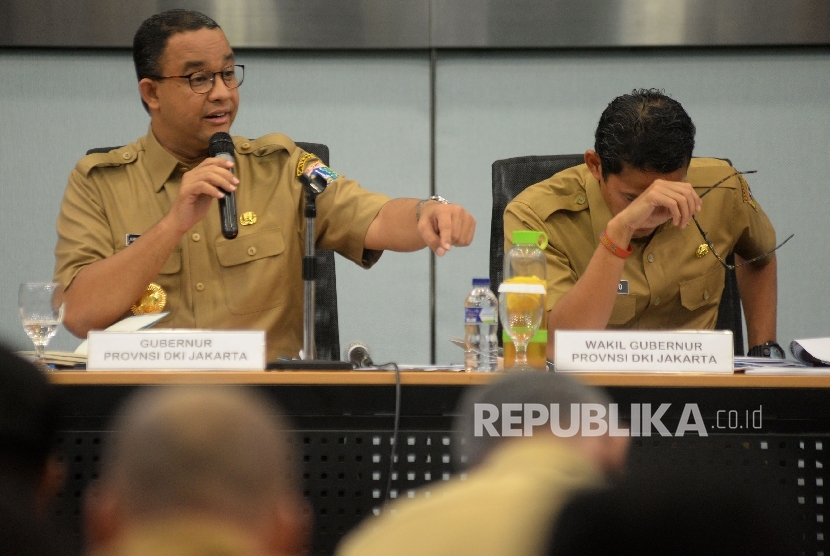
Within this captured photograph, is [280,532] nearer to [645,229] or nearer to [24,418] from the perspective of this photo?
[24,418]

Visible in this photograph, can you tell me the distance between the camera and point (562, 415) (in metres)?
1.15

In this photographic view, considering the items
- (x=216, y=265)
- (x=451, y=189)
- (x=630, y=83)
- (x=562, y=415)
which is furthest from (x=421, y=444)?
(x=630, y=83)

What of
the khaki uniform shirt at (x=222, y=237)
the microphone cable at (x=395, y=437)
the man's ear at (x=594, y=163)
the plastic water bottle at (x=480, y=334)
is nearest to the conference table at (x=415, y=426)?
the microphone cable at (x=395, y=437)

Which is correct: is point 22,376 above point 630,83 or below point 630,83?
below

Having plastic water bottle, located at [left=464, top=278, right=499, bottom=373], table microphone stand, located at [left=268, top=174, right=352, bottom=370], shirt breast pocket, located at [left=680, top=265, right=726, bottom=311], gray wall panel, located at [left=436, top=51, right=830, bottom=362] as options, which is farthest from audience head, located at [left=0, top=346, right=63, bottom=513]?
gray wall panel, located at [left=436, top=51, right=830, bottom=362]

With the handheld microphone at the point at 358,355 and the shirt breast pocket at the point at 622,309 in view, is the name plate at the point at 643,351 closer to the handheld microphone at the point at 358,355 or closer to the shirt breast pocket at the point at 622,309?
the handheld microphone at the point at 358,355

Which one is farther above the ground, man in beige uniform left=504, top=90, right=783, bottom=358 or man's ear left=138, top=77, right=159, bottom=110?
man's ear left=138, top=77, right=159, bottom=110

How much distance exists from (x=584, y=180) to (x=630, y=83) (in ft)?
2.92

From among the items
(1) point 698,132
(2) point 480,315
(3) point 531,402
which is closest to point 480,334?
(2) point 480,315

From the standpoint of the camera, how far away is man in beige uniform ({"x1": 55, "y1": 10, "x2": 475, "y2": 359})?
7.81 feet

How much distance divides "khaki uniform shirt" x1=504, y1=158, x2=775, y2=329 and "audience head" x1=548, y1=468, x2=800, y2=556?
1546 mm

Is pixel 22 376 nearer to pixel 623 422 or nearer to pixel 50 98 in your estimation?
pixel 623 422

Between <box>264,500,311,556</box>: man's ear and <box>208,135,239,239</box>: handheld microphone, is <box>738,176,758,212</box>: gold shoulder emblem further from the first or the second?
<box>264,500,311,556</box>: man's ear

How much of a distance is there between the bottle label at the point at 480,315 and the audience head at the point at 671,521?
952mm
